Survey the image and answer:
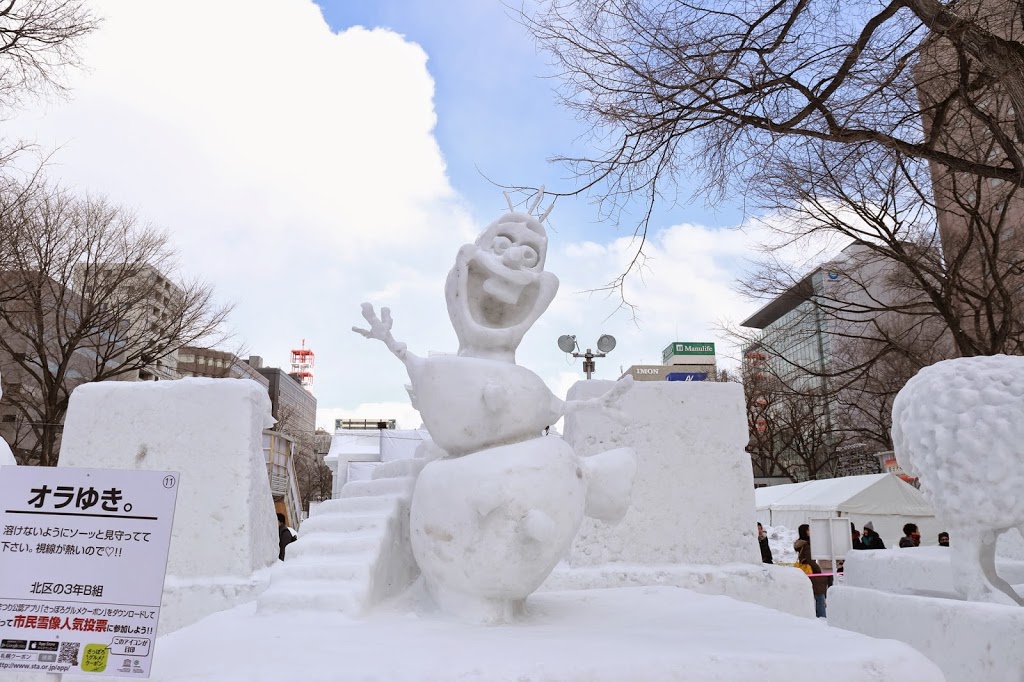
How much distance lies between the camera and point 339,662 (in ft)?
5.80

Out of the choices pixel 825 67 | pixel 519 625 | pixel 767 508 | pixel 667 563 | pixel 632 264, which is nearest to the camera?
pixel 519 625

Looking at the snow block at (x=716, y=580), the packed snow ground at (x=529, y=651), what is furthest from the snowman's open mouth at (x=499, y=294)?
the snow block at (x=716, y=580)

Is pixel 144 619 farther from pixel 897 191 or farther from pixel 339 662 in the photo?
pixel 897 191

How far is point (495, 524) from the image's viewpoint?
2281 mm

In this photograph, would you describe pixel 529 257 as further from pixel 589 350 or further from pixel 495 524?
pixel 589 350

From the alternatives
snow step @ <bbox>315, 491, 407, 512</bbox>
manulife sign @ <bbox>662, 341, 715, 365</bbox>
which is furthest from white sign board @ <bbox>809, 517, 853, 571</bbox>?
manulife sign @ <bbox>662, 341, 715, 365</bbox>

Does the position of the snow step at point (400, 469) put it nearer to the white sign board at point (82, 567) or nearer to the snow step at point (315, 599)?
the snow step at point (315, 599)

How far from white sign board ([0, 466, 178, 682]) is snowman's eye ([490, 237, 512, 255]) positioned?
1.46 metres

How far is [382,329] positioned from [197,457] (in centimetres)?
183

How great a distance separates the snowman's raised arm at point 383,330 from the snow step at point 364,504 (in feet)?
1.99

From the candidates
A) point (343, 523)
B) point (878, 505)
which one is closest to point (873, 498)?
point (878, 505)

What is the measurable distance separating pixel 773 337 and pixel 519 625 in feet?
34.3

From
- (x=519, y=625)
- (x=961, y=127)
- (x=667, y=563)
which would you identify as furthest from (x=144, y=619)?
(x=961, y=127)

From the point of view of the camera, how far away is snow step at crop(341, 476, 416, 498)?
2.98m
